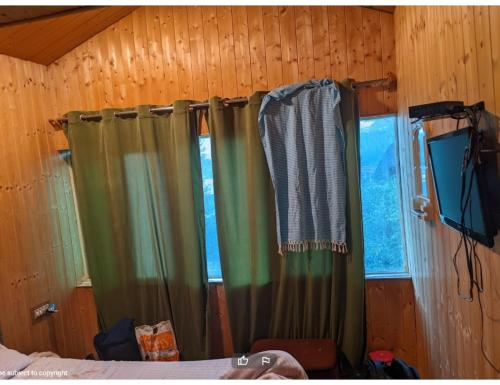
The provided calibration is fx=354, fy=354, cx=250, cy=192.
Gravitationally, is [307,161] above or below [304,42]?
below

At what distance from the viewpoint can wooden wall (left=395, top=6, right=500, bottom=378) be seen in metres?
1.12

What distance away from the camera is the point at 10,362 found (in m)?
A: 1.93

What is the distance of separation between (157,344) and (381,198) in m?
1.90

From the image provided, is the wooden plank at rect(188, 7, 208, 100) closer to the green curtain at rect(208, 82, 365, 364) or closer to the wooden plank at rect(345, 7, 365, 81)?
the green curtain at rect(208, 82, 365, 364)

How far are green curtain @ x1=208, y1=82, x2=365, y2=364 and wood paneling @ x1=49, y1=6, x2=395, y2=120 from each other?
0.24 meters

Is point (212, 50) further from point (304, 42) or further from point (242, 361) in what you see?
point (242, 361)

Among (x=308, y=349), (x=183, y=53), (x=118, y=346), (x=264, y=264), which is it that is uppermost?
(x=183, y=53)

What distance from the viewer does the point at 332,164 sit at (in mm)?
2307

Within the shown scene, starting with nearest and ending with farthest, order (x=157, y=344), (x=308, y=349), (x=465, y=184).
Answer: (x=465, y=184) < (x=308, y=349) < (x=157, y=344)

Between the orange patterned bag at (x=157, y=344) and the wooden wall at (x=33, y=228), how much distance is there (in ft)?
1.96

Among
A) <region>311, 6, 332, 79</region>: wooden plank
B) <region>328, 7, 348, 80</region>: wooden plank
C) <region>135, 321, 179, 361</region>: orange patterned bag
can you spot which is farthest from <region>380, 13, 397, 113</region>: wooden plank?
<region>135, 321, 179, 361</region>: orange patterned bag

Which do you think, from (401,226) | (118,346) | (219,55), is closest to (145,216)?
(118,346)

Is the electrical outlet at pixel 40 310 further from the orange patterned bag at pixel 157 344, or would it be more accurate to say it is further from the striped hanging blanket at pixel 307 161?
the striped hanging blanket at pixel 307 161

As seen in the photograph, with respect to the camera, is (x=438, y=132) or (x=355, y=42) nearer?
(x=438, y=132)
